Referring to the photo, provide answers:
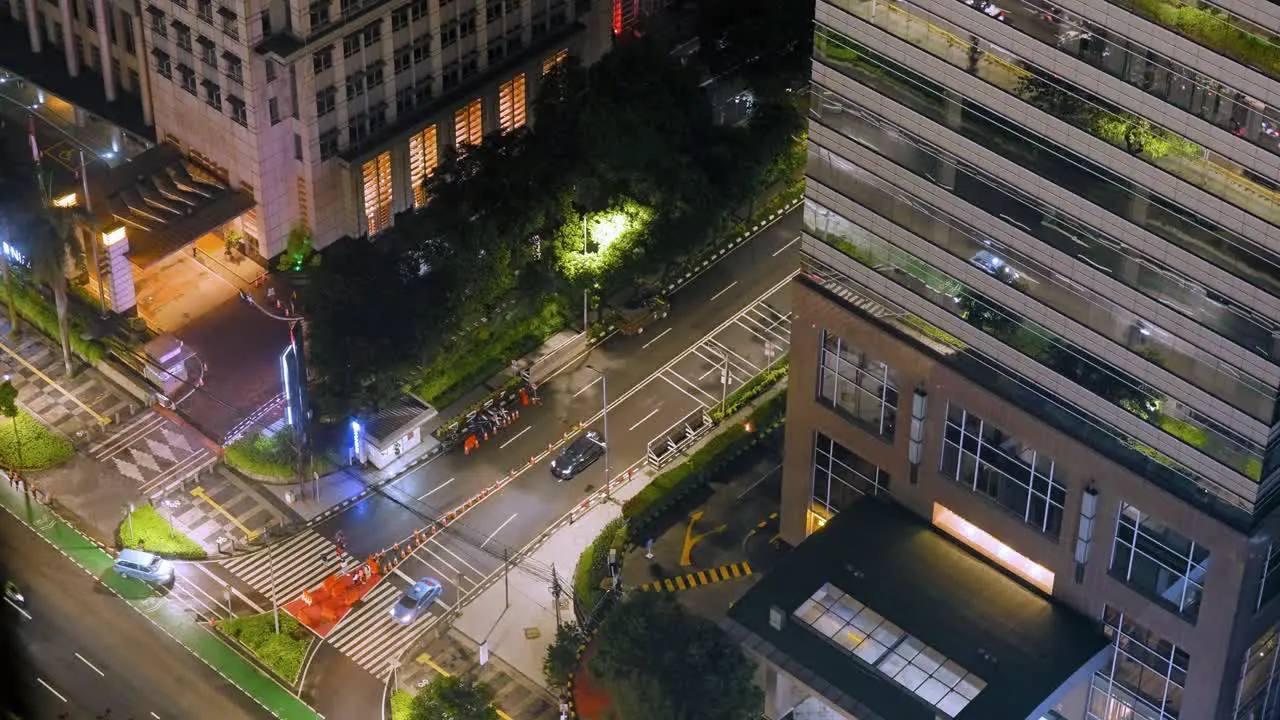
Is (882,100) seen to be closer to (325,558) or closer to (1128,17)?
(1128,17)

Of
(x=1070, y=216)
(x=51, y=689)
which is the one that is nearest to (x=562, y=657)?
(x=51, y=689)

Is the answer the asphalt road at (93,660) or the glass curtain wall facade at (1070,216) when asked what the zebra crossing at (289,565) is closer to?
the asphalt road at (93,660)

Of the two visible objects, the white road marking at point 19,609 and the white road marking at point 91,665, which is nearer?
the white road marking at point 91,665

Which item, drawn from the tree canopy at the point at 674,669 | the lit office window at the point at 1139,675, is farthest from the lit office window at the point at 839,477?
the lit office window at the point at 1139,675

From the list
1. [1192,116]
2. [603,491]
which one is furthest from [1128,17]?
[603,491]

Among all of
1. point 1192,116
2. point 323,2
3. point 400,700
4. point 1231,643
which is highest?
point 1192,116

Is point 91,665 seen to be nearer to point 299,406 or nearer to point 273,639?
point 273,639
